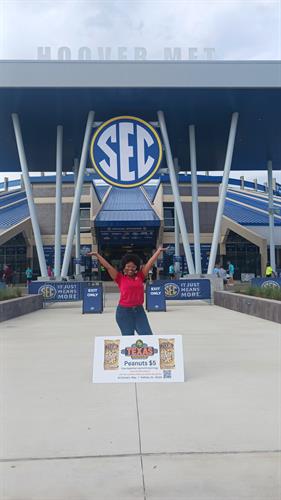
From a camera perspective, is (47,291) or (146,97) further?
(146,97)

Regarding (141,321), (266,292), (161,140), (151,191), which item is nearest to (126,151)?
(161,140)

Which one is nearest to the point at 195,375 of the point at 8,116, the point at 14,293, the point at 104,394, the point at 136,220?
the point at 104,394

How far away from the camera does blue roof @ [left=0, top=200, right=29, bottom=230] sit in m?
43.4

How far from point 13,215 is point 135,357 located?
138 ft

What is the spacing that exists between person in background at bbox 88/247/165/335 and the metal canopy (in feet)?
54.7

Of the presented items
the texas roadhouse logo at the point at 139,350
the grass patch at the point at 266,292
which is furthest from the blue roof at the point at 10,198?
the texas roadhouse logo at the point at 139,350

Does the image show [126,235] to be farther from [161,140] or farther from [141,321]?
[141,321]

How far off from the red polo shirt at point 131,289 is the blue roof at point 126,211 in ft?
111

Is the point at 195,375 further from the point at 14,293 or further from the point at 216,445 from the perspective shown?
the point at 14,293

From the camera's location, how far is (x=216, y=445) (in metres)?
4.23

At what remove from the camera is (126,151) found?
→ 77.5 feet

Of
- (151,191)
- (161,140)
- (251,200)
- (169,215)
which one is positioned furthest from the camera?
(251,200)

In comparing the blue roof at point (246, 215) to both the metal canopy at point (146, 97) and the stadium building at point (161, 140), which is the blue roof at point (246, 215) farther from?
the metal canopy at point (146, 97)

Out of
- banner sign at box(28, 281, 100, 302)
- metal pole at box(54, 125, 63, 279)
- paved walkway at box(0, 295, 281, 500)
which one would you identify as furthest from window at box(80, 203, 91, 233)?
paved walkway at box(0, 295, 281, 500)
